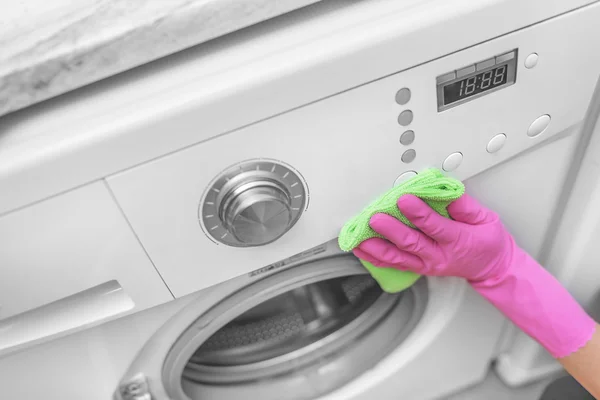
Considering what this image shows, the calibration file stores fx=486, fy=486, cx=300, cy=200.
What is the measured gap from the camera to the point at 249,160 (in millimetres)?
393

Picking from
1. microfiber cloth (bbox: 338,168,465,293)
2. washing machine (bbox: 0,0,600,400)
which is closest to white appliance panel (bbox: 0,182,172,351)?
washing machine (bbox: 0,0,600,400)

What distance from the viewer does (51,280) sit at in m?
0.42

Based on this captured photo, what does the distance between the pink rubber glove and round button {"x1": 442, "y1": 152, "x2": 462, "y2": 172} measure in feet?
0.13

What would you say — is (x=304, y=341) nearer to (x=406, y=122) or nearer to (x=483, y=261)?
(x=483, y=261)

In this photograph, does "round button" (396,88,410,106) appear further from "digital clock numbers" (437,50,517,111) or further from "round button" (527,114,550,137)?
"round button" (527,114,550,137)

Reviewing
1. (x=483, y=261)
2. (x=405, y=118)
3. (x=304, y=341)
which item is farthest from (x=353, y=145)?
(x=304, y=341)

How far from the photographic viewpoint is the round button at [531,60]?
0.43m

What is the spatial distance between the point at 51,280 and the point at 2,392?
213 mm

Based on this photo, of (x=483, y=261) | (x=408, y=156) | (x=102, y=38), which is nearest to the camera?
(x=102, y=38)

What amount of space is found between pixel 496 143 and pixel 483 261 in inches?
6.3

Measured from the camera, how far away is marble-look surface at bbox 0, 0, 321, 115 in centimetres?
35

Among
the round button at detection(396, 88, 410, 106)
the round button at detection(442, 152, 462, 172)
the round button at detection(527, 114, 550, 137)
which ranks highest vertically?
the round button at detection(396, 88, 410, 106)

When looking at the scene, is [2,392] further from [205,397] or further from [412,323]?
[412,323]

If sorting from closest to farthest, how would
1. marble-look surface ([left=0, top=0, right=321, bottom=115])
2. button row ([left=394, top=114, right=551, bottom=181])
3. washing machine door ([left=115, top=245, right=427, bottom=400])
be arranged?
marble-look surface ([left=0, top=0, right=321, bottom=115])
button row ([left=394, top=114, right=551, bottom=181])
washing machine door ([left=115, top=245, right=427, bottom=400])
